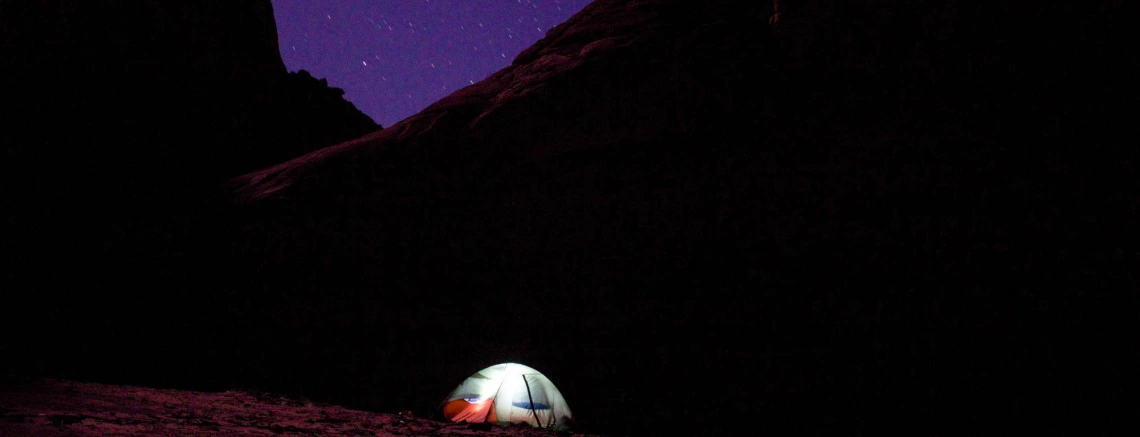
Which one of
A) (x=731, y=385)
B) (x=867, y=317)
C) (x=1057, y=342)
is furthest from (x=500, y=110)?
(x=1057, y=342)

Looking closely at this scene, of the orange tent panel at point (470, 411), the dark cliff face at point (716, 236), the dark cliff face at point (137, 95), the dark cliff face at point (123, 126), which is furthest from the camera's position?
the dark cliff face at point (137, 95)

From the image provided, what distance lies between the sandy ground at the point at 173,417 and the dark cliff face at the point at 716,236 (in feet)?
9.93

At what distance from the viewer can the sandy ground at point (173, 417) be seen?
4.01 meters

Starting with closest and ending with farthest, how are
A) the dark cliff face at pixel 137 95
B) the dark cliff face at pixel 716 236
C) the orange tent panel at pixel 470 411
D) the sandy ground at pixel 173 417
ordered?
the sandy ground at pixel 173 417
the orange tent panel at pixel 470 411
the dark cliff face at pixel 716 236
the dark cliff face at pixel 137 95

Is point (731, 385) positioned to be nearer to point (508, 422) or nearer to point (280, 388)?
point (508, 422)

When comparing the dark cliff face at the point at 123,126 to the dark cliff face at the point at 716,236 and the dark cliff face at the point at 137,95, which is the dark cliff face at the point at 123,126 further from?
the dark cliff face at the point at 716,236

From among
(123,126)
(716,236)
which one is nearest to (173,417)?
(716,236)

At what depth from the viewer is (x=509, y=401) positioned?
27.0 feet

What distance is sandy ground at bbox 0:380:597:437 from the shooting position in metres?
4.01

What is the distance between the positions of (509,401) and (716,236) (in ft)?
17.0

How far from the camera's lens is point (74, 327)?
10383mm

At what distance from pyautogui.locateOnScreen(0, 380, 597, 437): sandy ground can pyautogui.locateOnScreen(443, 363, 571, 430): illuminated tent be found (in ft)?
1.24

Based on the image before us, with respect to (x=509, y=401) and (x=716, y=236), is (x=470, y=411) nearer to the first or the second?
(x=509, y=401)

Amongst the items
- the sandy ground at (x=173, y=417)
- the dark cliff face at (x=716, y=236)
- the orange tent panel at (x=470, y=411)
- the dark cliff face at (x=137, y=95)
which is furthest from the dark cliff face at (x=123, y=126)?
the orange tent panel at (x=470, y=411)
